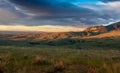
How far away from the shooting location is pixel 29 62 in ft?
53.3

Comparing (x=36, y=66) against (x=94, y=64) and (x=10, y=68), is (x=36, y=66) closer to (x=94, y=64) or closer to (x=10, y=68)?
(x=10, y=68)

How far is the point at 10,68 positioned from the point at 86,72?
364cm

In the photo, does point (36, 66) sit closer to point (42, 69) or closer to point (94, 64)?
point (42, 69)

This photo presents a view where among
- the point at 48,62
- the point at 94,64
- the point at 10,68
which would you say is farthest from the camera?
the point at 48,62

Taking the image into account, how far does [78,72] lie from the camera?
1366 cm

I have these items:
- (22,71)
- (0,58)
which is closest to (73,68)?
(22,71)

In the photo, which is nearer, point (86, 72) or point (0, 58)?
point (86, 72)

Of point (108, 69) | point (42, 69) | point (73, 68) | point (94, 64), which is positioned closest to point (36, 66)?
point (42, 69)

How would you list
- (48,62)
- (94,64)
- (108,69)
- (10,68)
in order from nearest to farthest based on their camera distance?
(108,69)
(10,68)
(94,64)
(48,62)

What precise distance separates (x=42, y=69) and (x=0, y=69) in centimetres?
212

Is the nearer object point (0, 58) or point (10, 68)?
point (10, 68)

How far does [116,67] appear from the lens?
13.2 meters

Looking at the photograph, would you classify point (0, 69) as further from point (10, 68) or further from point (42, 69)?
point (42, 69)

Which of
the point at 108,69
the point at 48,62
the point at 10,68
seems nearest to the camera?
the point at 108,69
